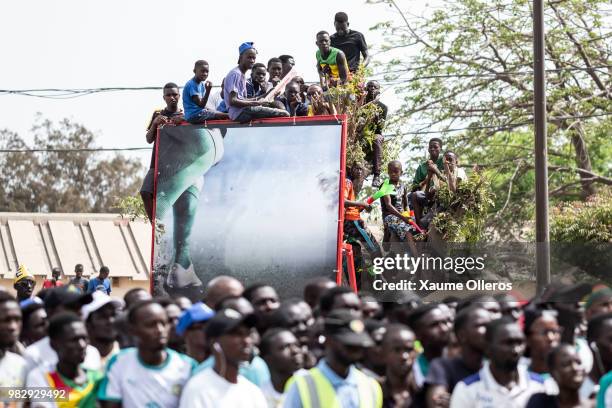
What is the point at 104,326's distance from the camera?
24.9 ft

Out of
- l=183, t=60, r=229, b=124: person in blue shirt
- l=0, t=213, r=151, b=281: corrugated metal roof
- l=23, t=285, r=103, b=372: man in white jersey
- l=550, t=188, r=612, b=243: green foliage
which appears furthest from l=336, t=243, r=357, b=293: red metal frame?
l=0, t=213, r=151, b=281: corrugated metal roof

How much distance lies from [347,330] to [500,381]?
2.77ft

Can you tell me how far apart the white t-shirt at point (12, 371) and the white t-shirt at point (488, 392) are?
91.8 inches

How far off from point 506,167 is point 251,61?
13.6 meters

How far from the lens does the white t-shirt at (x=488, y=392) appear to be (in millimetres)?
6336

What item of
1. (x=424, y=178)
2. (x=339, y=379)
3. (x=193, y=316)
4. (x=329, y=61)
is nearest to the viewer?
(x=339, y=379)

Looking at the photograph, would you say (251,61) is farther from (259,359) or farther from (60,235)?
(60,235)

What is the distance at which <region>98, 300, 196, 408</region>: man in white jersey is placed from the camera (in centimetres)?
633

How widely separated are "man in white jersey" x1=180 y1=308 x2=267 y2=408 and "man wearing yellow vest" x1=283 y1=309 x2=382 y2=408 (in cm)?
22

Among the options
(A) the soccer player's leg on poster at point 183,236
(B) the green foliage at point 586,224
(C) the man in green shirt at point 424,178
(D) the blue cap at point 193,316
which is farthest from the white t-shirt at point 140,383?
(B) the green foliage at point 586,224

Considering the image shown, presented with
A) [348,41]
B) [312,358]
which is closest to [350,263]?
[348,41]

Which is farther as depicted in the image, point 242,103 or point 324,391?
point 242,103

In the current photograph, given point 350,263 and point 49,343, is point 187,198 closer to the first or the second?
point 350,263

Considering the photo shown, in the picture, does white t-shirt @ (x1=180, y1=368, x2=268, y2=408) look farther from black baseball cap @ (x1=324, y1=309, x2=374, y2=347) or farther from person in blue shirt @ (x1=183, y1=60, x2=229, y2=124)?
person in blue shirt @ (x1=183, y1=60, x2=229, y2=124)
